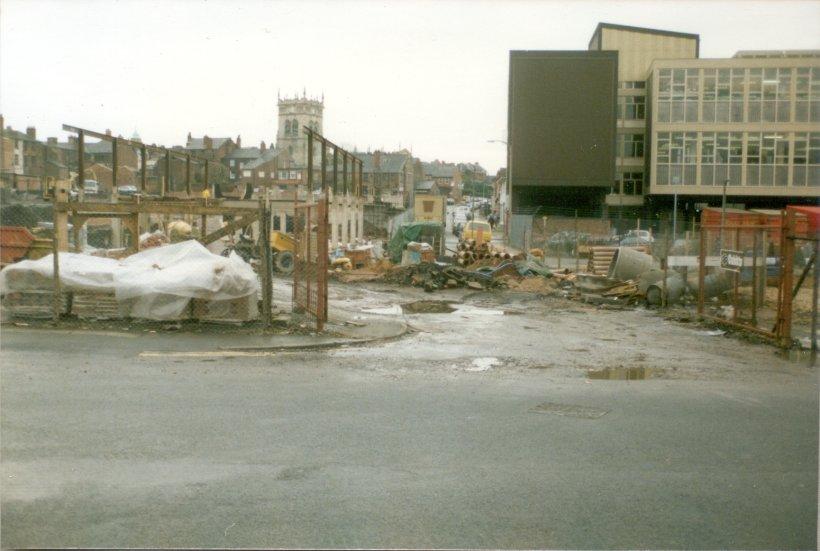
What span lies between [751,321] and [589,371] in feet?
20.1

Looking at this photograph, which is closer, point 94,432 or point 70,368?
point 94,432

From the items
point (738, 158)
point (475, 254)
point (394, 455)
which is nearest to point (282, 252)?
point (475, 254)

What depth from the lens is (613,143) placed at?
172 feet

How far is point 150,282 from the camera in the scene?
48.9 feet

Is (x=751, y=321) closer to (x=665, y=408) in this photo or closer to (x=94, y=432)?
(x=665, y=408)

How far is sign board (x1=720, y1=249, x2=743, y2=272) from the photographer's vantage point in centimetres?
1614

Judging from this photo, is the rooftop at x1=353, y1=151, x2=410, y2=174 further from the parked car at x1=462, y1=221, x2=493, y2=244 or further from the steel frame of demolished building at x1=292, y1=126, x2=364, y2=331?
the steel frame of demolished building at x1=292, y1=126, x2=364, y2=331

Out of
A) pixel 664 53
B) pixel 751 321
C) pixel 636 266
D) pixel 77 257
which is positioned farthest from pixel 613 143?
pixel 77 257

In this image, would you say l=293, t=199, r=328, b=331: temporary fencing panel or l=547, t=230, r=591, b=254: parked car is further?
l=547, t=230, r=591, b=254: parked car

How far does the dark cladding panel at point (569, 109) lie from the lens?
52094 mm

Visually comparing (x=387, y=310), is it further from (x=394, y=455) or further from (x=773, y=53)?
(x=773, y=53)

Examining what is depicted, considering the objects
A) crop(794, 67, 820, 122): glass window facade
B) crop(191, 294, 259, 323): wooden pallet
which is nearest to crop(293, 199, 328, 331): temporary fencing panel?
crop(191, 294, 259, 323): wooden pallet

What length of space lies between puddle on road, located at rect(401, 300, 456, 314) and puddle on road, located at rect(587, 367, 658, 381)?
8.12 metres

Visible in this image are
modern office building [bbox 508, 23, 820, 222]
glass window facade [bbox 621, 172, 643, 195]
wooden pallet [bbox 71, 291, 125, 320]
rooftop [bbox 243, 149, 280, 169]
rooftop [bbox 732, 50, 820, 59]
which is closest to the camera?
wooden pallet [bbox 71, 291, 125, 320]
